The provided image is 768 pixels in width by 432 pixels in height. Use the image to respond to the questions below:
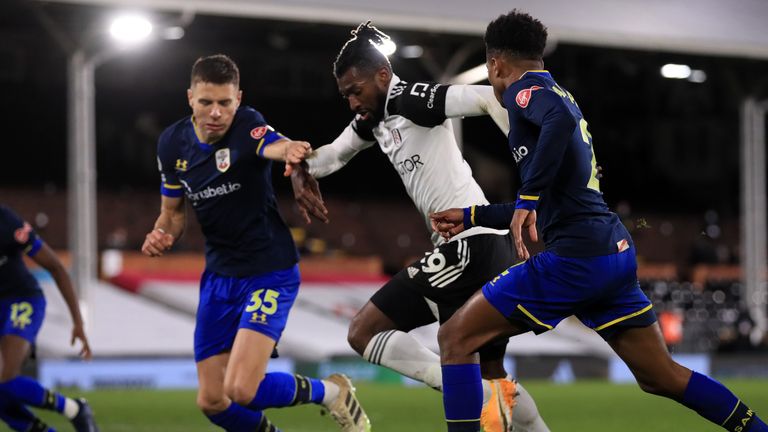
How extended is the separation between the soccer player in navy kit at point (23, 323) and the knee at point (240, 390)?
1.65 meters

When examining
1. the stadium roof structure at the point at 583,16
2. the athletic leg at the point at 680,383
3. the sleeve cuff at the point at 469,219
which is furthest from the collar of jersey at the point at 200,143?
the stadium roof structure at the point at 583,16

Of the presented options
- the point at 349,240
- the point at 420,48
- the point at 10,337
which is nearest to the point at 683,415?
the point at 10,337

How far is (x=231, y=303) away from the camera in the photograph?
5.99m

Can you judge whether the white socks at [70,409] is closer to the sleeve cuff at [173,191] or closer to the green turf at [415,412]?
the green turf at [415,412]

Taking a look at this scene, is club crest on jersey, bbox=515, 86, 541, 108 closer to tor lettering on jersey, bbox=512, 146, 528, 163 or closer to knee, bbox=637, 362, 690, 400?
tor lettering on jersey, bbox=512, 146, 528, 163

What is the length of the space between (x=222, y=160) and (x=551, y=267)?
1994 millimetres

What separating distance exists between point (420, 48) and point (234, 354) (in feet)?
47.7

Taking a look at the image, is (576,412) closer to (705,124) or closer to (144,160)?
(144,160)

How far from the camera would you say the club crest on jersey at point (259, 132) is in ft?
19.4

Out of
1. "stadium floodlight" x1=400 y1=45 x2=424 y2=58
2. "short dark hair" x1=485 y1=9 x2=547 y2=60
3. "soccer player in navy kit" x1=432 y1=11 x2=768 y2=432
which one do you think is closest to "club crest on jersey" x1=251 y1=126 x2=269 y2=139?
"soccer player in navy kit" x1=432 y1=11 x2=768 y2=432

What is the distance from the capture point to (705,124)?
112ft

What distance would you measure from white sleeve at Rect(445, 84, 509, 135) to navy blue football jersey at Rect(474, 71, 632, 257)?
11.4 inches

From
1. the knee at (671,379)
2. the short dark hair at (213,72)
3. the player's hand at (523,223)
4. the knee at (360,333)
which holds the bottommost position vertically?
the knee at (671,379)

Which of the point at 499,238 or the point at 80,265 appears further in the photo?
the point at 80,265
